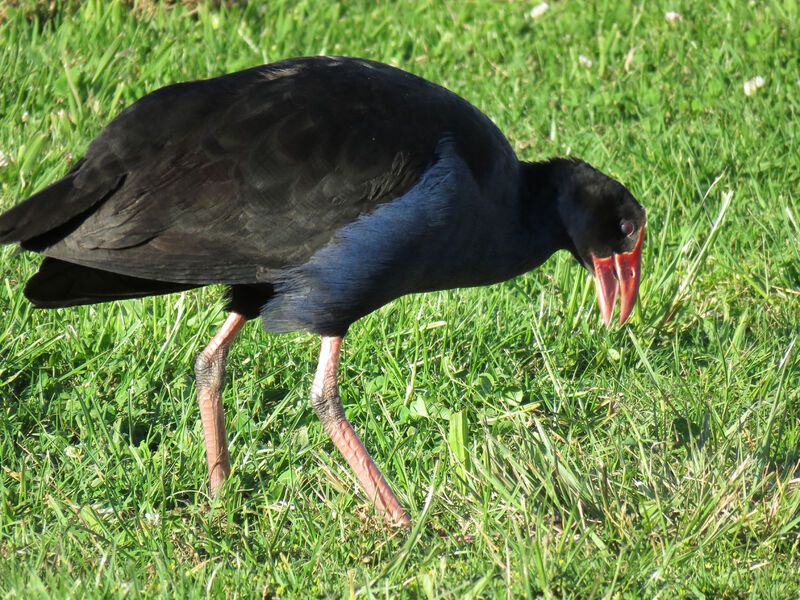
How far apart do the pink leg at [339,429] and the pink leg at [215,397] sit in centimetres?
30

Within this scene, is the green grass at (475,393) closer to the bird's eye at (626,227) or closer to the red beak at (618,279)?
the red beak at (618,279)

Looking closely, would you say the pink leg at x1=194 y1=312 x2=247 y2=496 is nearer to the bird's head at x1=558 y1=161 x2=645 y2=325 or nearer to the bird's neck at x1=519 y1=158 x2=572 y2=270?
the bird's neck at x1=519 y1=158 x2=572 y2=270

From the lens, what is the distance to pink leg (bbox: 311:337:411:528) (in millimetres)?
3004

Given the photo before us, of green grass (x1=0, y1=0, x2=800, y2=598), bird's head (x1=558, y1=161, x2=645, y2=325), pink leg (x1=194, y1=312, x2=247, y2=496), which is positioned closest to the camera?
green grass (x1=0, y1=0, x2=800, y2=598)

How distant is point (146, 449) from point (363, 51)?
3196 millimetres

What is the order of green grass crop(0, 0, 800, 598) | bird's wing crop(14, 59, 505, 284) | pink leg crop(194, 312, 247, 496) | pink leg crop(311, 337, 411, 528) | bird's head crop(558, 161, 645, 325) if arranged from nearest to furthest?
green grass crop(0, 0, 800, 598) → bird's wing crop(14, 59, 505, 284) → pink leg crop(311, 337, 411, 528) → pink leg crop(194, 312, 247, 496) → bird's head crop(558, 161, 645, 325)

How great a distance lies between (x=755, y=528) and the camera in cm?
273

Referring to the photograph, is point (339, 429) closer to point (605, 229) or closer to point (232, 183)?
point (232, 183)

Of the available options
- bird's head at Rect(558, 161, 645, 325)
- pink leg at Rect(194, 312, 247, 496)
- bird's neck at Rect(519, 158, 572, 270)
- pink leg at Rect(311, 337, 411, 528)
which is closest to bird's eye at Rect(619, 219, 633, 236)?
bird's head at Rect(558, 161, 645, 325)

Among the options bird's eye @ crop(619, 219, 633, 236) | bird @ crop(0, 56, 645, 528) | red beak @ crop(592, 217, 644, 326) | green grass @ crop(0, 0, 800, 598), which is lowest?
green grass @ crop(0, 0, 800, 598)

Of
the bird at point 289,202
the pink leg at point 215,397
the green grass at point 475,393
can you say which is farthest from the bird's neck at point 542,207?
the pink leg at point 215,397

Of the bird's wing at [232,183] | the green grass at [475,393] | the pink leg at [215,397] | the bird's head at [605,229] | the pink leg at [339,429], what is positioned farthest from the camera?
the bird's head at [605,229]

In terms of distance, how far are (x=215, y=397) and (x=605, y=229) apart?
1.29m

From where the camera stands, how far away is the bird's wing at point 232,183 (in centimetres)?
288
